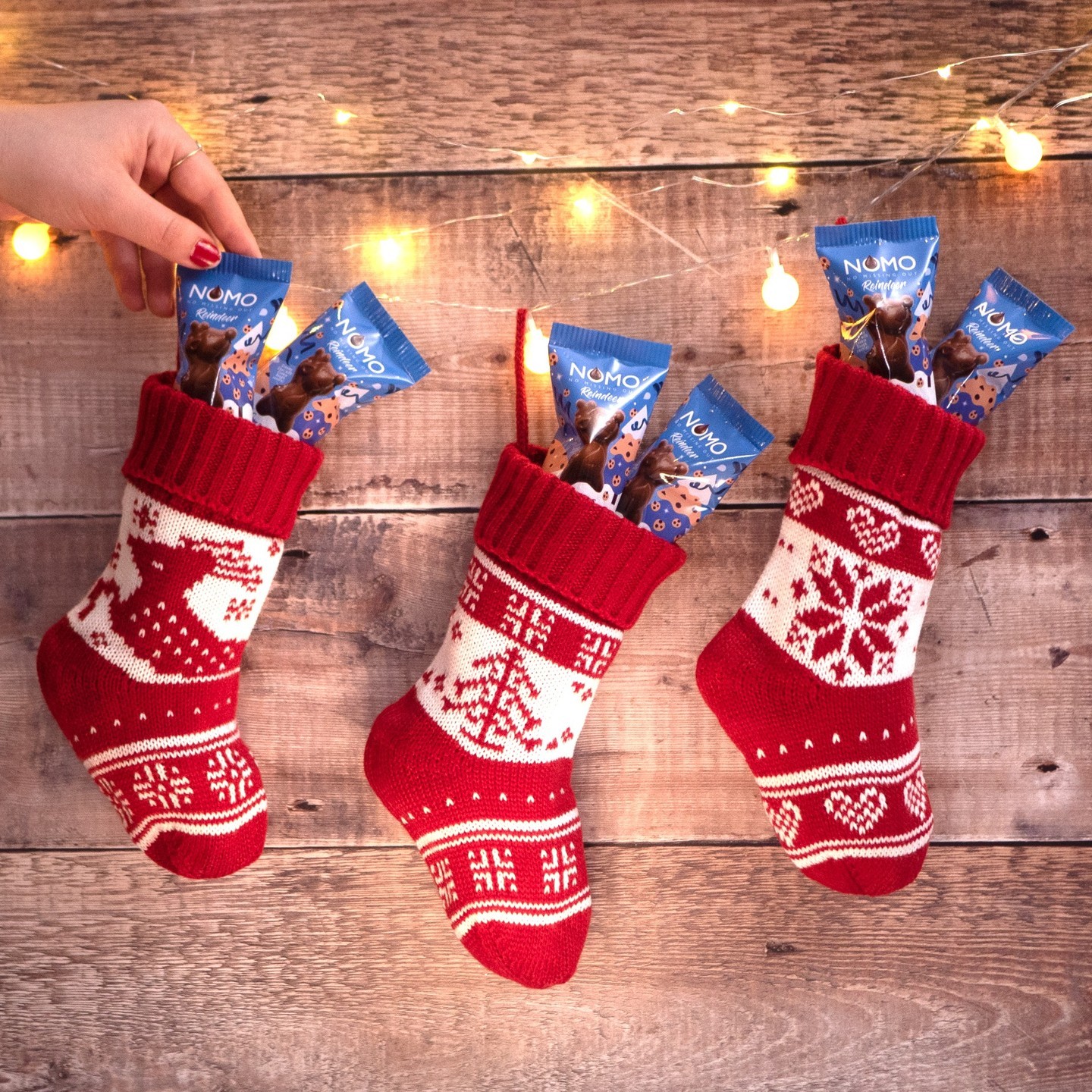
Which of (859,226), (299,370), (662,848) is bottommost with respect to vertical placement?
(662,848)

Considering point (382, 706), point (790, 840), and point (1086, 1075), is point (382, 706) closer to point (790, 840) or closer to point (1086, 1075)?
point (790, 840)

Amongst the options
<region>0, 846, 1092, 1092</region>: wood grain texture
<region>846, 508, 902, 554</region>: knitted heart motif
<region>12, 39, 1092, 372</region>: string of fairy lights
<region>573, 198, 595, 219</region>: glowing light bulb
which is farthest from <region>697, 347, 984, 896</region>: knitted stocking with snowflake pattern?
<region>573, 198, 595, 219</region>: glowing light bulb

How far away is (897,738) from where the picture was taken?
105 cm

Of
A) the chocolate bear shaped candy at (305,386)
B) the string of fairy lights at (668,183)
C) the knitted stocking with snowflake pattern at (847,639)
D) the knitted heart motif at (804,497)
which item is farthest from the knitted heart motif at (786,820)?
the chocolate bear shaped candy at (305,386)

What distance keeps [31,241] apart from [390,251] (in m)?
0.42

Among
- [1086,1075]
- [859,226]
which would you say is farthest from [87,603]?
[1086,1075]

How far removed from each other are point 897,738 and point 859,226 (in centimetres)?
56

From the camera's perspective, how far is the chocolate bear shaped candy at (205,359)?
3.25 feet

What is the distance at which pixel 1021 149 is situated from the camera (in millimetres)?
1052

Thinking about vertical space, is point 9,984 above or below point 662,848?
below

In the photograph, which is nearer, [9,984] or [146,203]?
[146,203]

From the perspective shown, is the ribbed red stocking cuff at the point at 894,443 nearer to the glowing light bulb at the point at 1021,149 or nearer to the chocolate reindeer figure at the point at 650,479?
the chocolate reindeer figure at the point at 650,479

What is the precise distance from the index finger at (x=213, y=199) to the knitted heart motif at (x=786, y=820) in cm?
86

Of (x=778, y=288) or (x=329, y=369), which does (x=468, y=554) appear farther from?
(x=778, y=288)
